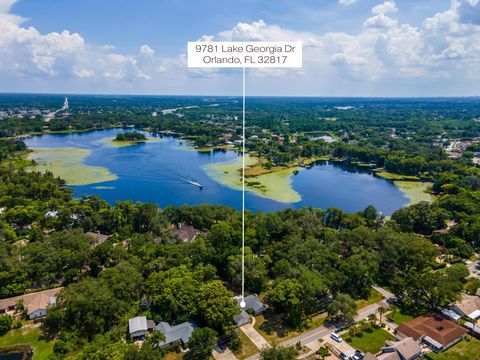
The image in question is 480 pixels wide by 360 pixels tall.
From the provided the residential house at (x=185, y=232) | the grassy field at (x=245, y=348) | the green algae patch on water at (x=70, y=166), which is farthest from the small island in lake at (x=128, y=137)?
the grassy field at (x=245, y=348)

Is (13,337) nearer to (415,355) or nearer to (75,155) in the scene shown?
(415,355)

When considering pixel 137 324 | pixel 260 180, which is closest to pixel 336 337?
pixel 137 324

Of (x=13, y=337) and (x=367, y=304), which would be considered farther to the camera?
(x=367, y=304)

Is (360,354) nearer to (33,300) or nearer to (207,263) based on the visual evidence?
(207,263)

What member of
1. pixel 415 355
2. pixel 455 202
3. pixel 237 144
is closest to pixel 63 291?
pixel 415 355

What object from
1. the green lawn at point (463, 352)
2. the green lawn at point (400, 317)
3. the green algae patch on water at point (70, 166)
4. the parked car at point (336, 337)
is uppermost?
the green algae patch on water at point (70, 166)

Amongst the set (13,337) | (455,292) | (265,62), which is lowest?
(13,337)

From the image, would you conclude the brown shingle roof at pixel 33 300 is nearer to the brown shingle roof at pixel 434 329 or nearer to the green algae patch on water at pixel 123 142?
the brown shingle roof at pixel 434 329
